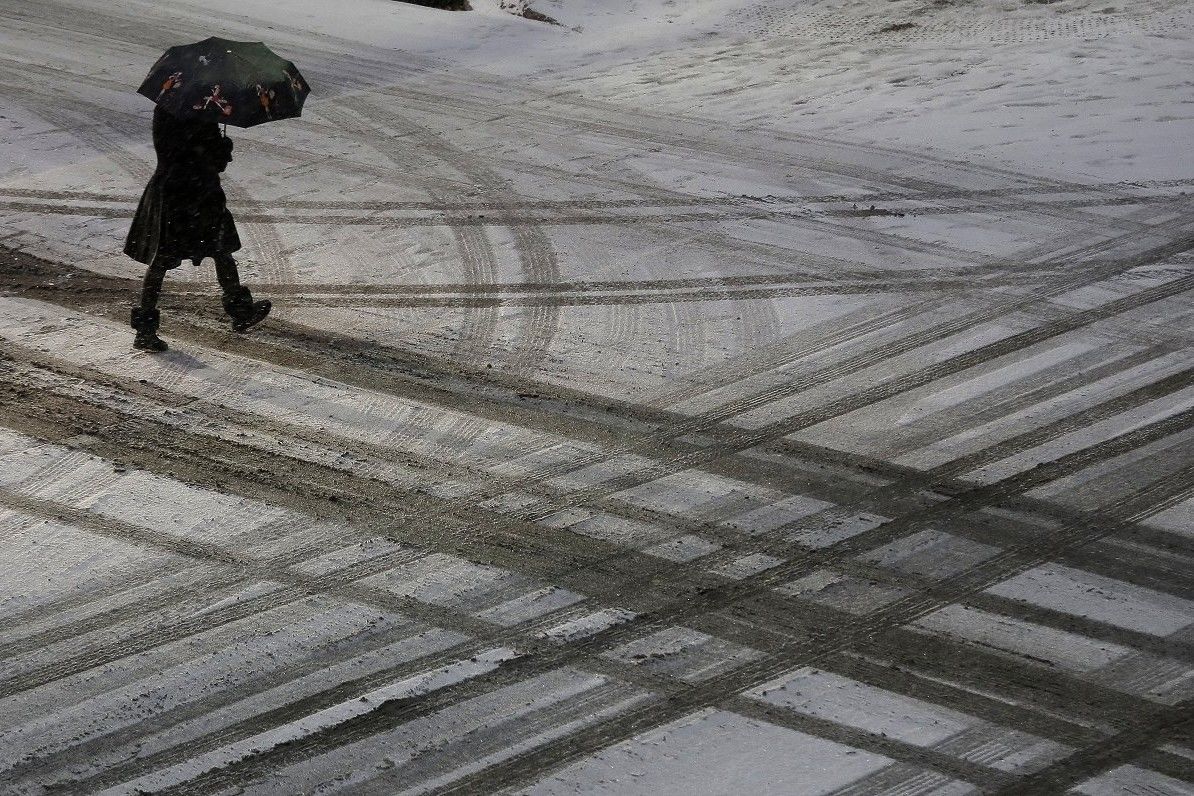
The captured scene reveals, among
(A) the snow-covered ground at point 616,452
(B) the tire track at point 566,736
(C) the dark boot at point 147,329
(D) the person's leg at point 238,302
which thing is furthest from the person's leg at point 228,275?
(B) the tire track at point 566,736

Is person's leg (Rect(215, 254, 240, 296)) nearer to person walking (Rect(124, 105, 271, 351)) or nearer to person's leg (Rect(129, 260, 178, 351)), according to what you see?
person walking (Rect(124, 105, 271, 351))

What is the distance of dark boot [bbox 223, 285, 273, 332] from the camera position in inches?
326

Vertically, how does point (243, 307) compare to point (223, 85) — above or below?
below

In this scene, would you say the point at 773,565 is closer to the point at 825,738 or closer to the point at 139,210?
the point at 825,738

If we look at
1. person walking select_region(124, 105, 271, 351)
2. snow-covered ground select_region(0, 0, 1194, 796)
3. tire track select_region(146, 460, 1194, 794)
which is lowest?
tire track select_region(146, 460, 1194, 794)

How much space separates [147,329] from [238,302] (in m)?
0.59

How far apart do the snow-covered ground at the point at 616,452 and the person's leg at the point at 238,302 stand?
178 millimetres

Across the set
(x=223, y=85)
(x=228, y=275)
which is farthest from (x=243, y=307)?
(x=223, y=85)

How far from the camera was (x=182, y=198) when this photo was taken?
775cm

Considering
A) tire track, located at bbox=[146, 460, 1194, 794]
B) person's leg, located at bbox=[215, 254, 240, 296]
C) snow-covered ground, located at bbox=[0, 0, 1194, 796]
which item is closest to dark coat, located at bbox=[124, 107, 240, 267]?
person's leg, located at bbox=[215, 254, 240, 296]

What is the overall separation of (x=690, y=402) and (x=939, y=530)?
1.75m

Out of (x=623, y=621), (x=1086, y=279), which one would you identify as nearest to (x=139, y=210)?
(x=623, y=621)

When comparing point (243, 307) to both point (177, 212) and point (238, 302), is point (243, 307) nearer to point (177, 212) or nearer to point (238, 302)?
point (238, 302)

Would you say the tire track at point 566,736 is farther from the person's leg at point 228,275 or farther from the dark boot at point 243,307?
the person's leg at point 228,275
